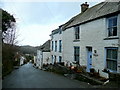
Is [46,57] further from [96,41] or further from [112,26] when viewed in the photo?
[112,26]

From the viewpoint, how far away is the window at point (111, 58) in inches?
439


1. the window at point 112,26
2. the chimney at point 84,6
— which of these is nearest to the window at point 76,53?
the window at point 112,26

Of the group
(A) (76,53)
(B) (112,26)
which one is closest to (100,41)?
(B) (112,26)

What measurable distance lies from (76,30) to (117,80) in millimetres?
9444

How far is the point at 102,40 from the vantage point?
12.4m

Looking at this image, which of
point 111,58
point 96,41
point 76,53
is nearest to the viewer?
point 111,58

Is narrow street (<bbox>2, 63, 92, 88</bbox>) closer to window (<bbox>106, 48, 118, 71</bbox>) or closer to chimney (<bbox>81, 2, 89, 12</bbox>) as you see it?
window (<bbox>106, 48, 118, 71</bbox>)

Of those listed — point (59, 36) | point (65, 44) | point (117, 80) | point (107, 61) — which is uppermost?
point (59, 36)

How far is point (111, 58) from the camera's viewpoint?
1153cm

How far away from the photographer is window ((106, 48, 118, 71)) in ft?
36.6

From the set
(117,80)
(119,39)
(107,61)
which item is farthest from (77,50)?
(117,80)

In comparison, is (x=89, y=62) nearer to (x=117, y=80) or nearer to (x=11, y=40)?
(x=117, y=80)

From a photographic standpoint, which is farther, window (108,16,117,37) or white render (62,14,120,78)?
white render (62,14,120,78)

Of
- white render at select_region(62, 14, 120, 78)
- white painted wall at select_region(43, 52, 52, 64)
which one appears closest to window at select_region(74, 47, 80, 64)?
white render at select_region(62, 14, 120, 78)
